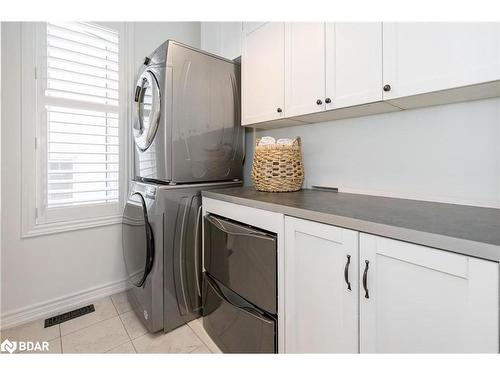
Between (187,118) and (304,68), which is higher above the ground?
(304,68)

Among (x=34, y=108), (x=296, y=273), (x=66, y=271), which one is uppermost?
(x=34, y=108)

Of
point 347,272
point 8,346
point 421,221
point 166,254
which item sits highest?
point 421,221

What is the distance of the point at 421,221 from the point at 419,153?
2.02ft

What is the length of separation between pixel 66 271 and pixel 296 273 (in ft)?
6.12

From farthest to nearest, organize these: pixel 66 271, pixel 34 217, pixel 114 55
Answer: pixel 114 55 < pixel 66 271 < pixel 34 217

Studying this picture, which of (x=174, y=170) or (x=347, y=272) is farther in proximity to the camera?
(x=174, y=170)

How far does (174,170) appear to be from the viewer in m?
1.57

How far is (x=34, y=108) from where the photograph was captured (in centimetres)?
170

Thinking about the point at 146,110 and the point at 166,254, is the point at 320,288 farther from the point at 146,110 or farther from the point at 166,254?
the point at 146,110

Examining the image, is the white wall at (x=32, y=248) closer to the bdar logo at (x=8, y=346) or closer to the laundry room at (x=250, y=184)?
the laundry room at (x=250, y=184)

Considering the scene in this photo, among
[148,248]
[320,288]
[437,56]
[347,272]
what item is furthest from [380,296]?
[148,248]
